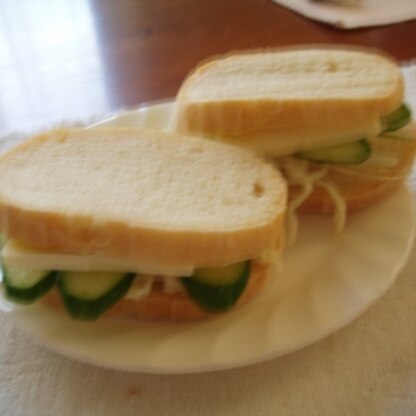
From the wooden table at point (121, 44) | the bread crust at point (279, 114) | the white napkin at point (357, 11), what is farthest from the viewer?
the white napkin at point (357, 11)

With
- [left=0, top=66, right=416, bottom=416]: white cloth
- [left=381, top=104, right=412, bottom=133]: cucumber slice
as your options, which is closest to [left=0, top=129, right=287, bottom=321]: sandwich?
[left=0, top=66, right=416, bottom=416]: white cloth

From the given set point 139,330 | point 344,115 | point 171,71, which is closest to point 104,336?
point 139,330

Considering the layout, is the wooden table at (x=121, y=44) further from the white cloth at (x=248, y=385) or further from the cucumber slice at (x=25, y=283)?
the white cloth at (x=248, y=385)

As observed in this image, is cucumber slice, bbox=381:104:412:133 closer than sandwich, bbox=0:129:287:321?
No

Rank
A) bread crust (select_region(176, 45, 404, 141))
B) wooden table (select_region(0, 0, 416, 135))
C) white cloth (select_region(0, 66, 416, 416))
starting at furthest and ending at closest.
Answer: wooden table (select_region(0, 0, 416, 135)) < bread crust (select_region(176, 45, 404, 141)) < white cloth (select_region(0, 66, 416, 416))

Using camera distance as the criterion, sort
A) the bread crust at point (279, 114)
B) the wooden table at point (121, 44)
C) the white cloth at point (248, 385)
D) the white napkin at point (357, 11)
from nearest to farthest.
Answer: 1. the white cloth at point (248, 385)
2. the bread crust at point (279, 114)
3. the wooden table at point (121, 44)
4. the white napkin at point (357, 11)

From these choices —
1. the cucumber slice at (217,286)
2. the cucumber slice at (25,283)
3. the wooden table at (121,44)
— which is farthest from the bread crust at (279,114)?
the wooden table at (121,44)

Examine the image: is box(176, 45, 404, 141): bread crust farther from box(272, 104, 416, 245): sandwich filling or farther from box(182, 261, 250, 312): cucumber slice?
box(182, 261, 250, 312): cucumber slice
